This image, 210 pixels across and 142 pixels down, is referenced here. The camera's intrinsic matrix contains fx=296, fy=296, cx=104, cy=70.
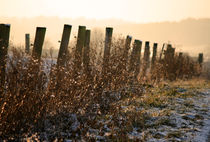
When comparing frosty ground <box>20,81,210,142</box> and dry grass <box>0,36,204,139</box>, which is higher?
dry grass <box>0,36,204,139</box>

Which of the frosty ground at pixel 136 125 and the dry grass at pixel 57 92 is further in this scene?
the frosty ground at pixel 136 125

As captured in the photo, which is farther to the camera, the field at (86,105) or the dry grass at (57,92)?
the field at (86,105)

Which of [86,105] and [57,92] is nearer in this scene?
[57,92]

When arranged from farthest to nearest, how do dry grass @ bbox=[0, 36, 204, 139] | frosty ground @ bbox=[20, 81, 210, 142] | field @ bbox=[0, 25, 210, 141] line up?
frosty ground @ bbox=[20, 81, 210, 142] < field @ bbox=[0, 25, 210, 141] < dry grass @ bbox=[0, 36, 204, 139]

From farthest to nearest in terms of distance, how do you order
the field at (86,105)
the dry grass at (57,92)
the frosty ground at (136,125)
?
the frosty ground at (136,125)
the field at (86,105)
the dry grass at (57,92)

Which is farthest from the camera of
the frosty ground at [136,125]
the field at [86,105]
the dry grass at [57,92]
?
the frosty ground at [136,125]

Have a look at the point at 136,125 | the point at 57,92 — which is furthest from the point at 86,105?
the point at 136,125

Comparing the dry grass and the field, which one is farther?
the field

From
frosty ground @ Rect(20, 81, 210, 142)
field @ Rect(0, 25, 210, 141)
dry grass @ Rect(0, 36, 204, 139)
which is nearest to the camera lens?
dry grass @ Rect(0, 36, 204, 139)

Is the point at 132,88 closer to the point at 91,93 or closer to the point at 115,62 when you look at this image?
the point at 115,62

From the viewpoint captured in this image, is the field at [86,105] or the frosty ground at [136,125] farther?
the frosty ground at [136,125]

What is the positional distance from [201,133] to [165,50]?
814 centimetres

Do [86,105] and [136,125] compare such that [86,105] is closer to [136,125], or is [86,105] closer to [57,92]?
[57,92]

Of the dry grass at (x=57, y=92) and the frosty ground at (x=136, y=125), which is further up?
the dry grass at (x=57, y=92)
